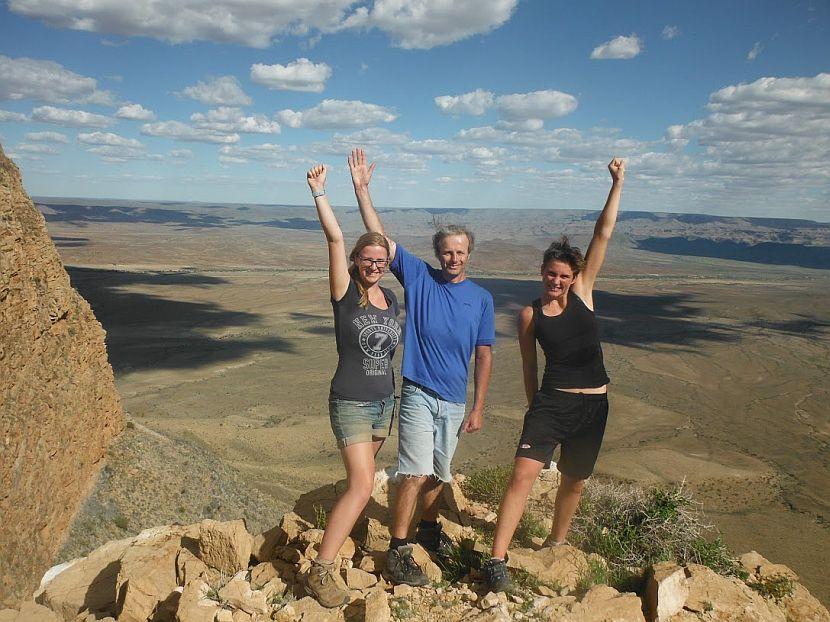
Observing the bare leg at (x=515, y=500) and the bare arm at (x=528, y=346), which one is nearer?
the bare leg at (x=515, y=500)

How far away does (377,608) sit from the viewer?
269cm

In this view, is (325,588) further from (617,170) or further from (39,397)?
(39,397)

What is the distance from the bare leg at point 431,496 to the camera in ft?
11.2

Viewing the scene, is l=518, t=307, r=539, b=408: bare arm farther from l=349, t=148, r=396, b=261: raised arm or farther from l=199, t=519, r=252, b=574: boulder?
l=199, t=519, r=252, b=574: boulder

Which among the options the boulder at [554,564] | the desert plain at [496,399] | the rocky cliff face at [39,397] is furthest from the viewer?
the desert plain at [496,399]

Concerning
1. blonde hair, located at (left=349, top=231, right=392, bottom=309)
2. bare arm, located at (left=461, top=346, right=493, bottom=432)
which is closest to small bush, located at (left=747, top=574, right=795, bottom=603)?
bare arm, located at (left=461, top=346, right=493, bottom=432)

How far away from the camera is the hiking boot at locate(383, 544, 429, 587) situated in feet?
9.97

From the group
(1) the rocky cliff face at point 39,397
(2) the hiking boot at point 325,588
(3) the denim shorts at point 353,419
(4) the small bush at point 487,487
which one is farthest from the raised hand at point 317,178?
(1) the rocky cliff face at point 39,397

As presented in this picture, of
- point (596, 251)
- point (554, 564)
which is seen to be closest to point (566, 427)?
point (554, 564)

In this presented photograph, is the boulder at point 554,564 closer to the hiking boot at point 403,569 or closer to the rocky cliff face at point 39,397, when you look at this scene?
the hiking boot at point 403,569

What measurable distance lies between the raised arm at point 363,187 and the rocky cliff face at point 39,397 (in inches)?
217

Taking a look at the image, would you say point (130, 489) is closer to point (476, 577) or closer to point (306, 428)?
point (476, 577)

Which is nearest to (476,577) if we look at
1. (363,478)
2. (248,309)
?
(363,478)

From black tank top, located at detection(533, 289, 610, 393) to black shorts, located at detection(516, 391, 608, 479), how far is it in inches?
2.7
